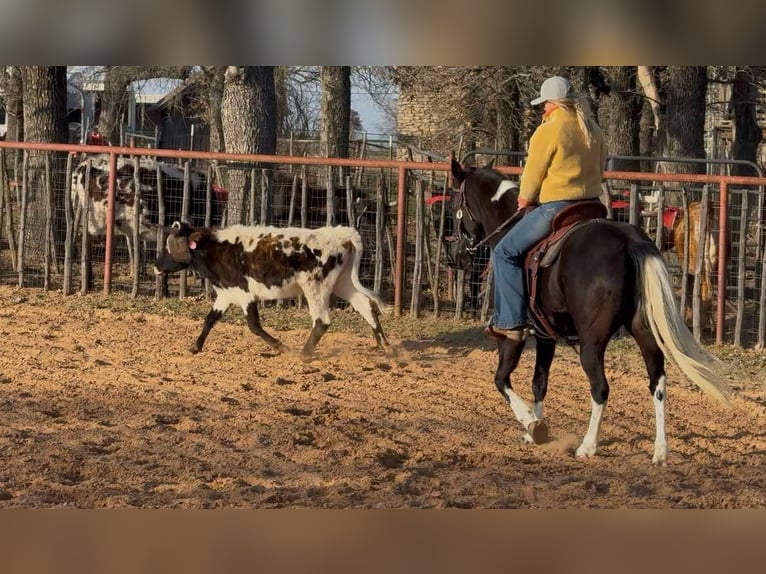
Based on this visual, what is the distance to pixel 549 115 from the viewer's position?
21.2 feet

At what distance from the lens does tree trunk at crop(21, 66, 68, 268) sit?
1492cm

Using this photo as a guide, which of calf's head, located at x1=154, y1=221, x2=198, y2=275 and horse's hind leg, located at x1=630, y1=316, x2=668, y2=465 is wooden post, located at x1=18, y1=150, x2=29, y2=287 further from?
horse's hind leg, located at x1=630, y1=316, x2=668, y2=465

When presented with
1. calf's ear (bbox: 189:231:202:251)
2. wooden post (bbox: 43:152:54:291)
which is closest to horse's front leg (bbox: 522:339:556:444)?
calf's ear (bbox: 189:231:202:251)

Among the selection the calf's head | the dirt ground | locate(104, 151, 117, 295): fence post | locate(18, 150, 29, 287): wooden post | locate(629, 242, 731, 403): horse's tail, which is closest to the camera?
the dirt ground

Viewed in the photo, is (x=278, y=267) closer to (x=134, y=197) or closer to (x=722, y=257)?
(x=134, y=197)

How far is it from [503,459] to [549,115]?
84.9 inches

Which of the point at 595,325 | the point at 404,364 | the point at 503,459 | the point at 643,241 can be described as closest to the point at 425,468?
the point at 503,459

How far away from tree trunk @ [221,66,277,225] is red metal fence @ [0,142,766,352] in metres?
0.46

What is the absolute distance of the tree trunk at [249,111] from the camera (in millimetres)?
14219

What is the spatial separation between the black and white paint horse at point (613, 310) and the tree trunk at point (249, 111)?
861 centimetres

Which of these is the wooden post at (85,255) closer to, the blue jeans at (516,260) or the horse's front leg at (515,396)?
the horse's front leg at (515,396)

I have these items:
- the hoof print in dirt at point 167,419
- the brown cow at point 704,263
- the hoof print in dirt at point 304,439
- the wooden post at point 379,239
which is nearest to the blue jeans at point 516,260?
the hoof print in dirt at point 304,439

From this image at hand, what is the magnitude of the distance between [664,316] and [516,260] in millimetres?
1098

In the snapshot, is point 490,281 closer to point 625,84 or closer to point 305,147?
point 625,84
